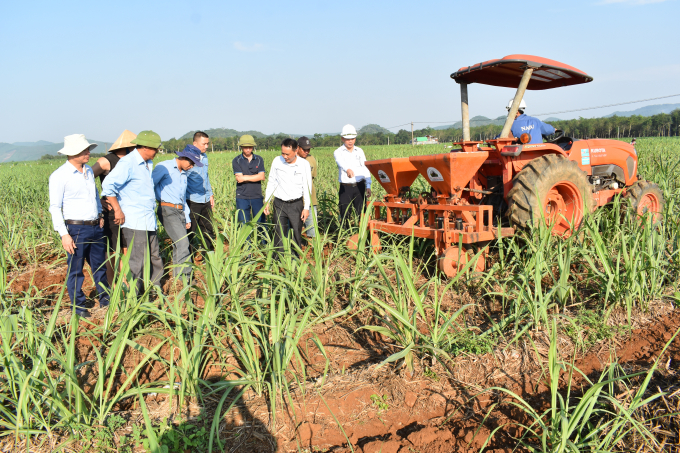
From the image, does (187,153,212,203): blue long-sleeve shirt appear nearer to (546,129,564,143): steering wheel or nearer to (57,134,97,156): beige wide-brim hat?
(57,134,97,156): beige wide-brim hat

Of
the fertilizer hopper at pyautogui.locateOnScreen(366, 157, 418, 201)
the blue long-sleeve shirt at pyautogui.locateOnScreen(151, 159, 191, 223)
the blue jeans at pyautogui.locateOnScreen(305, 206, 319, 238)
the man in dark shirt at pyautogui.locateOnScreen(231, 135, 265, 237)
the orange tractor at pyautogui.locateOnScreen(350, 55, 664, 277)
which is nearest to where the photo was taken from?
the blue jeans at pyautogui.locateOnScreen(305, 206, 319, 238)

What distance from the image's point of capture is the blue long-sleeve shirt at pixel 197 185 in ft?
15.8

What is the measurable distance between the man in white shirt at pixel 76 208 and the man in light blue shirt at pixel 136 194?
0.21 metres

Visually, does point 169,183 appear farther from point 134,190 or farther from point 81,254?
point 81,254

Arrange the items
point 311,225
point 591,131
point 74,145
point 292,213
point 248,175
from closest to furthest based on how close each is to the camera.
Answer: point 74,145
point 311,225
point 292,213
point 248,175
point 591,131

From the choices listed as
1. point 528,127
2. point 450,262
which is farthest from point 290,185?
point 528,127

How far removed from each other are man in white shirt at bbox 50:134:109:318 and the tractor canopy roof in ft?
12.7

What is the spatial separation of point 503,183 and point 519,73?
4.21 feet

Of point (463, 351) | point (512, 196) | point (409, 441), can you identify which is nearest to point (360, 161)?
point (512, 196)

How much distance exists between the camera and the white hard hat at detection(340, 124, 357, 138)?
17.8ft

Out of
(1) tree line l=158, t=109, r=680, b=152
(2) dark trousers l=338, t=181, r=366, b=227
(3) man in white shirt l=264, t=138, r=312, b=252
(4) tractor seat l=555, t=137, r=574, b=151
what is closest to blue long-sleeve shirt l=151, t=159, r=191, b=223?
(3) man in white shirt l=264, t=138, r=312, b=252

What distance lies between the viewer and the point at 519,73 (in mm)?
4531

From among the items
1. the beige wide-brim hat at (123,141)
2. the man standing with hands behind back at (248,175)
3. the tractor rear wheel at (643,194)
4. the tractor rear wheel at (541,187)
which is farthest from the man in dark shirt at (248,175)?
the tractor rear wheel at (643,194)

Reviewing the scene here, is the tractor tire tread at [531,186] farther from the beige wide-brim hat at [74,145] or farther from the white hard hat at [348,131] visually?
the beige wide-brim hat at [74,145]
